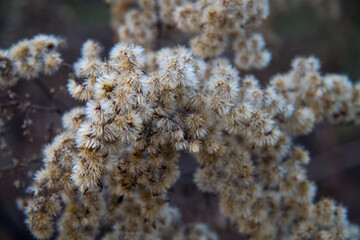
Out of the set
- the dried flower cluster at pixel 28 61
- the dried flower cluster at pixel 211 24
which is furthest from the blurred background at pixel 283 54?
the dried flower cluster at pixel 28 61

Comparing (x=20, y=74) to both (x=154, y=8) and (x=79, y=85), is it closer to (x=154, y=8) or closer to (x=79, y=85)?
(x=79, y=85)

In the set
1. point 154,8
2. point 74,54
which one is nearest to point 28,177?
point 154,8

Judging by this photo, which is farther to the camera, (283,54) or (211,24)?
(283,54)

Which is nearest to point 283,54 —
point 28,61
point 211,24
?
point 211,24

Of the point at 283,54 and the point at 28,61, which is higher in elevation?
the point at 283,54

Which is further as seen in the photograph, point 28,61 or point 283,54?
point 283,54

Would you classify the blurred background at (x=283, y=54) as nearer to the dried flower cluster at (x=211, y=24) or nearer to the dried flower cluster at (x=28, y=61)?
the dried flower cluster at (x=211, y=24)

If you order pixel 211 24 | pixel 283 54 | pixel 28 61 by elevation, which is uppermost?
pixel 283 54

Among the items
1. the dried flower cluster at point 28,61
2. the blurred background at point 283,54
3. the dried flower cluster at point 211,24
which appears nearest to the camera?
the dried flower cluster at point 28,61

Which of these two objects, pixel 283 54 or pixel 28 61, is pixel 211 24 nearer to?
pixel 28 61
